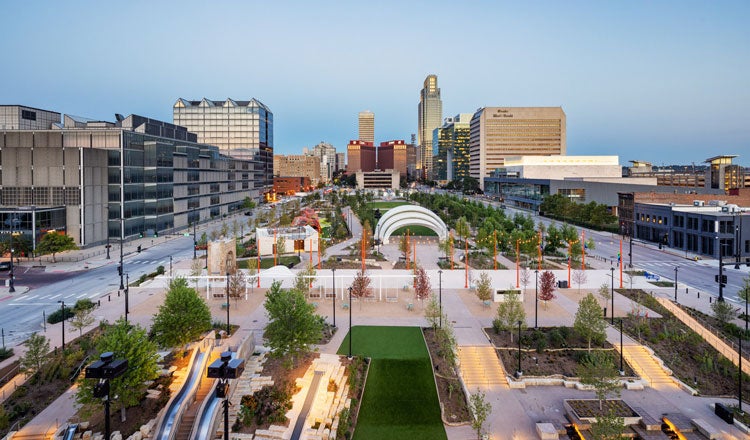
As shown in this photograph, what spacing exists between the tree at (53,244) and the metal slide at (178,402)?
46.0 m

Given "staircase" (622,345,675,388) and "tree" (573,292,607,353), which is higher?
"tree" (573,292,607,353)

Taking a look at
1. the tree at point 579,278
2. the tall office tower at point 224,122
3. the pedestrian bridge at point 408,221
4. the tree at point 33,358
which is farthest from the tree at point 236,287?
the tall office tower at point 224,122

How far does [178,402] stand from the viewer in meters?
22.4

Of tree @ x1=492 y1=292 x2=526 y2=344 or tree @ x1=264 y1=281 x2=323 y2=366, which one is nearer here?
tree @ x1=264 y1=281 x2=323 y2=366

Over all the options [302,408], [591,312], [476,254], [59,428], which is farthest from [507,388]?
[476,254]

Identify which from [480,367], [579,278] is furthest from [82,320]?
[579,278]

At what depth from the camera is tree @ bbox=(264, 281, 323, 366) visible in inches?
1060

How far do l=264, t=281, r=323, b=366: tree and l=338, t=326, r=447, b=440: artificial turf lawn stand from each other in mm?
4150

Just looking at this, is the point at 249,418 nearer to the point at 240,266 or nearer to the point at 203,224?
the point at 240,266

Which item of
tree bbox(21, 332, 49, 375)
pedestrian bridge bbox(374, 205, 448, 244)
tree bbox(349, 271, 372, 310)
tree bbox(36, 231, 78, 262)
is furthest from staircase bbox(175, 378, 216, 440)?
pedestrian bridge bbox(374, 205, 448, 244)

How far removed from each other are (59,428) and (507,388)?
23.3 metres

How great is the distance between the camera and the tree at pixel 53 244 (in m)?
58.9

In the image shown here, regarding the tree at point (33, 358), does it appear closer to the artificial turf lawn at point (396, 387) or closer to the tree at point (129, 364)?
the tree at point (129, 364)

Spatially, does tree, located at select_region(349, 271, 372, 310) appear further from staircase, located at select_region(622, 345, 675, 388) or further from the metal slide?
staircase, located at select_region(622, 345, 675, 388)
